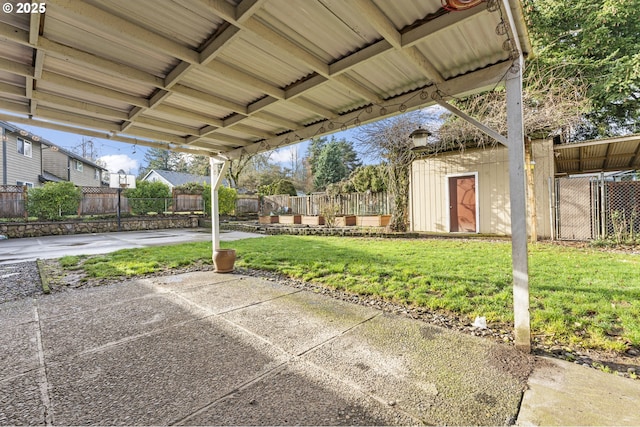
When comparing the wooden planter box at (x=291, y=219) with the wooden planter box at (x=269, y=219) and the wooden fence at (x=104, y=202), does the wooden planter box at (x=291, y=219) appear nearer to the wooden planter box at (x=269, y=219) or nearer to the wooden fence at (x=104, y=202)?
the wooden planter box at (x=269, y=219)

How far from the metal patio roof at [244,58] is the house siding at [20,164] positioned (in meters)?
16.3

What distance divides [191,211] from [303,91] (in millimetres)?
16024

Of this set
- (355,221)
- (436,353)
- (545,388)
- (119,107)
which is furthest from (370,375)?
(355,221)

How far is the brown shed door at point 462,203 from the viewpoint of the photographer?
9.37 meters

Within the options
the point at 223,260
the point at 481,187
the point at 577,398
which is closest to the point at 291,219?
the point at 481,187

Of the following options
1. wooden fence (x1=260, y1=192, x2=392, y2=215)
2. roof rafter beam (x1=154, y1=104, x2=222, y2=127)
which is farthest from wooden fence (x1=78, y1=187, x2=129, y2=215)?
roof rafter beam (x1=154, y1=104, x2=222, y2=127)

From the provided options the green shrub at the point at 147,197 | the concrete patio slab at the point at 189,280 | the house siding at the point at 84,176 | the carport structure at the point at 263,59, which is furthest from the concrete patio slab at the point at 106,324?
the house siding at the point at 84,176

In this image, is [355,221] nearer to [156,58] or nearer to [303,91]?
[303,91]

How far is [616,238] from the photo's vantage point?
671 cm

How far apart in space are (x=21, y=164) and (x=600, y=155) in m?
26.7

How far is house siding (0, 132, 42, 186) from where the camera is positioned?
1459cm

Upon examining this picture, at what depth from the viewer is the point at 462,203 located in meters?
9.57

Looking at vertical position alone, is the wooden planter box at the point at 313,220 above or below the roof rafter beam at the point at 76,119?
below

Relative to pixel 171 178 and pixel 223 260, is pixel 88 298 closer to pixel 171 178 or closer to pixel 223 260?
pixel 223 260
